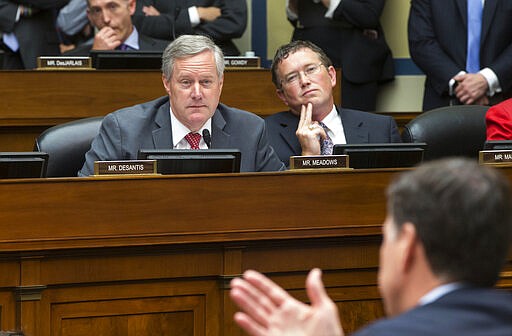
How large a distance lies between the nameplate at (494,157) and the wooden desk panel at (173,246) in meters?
0.46

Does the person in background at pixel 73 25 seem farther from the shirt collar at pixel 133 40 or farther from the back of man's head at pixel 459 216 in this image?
the back of man's head at pixel 459 216

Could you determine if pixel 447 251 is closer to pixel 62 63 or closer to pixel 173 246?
pixel 173 246

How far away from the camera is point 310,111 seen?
15.5ft

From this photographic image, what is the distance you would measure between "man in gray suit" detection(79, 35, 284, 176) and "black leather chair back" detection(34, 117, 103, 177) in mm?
187

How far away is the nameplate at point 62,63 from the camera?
5.39 meters

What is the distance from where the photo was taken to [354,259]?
350cm

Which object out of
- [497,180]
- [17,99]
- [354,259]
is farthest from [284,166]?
[497,180]

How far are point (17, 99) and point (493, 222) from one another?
13.3 ft

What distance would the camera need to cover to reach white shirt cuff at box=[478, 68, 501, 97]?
598 cm

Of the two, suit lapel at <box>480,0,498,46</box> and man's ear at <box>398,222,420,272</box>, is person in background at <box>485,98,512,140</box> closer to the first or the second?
suit lapel at <box>480,0,498,46</box>

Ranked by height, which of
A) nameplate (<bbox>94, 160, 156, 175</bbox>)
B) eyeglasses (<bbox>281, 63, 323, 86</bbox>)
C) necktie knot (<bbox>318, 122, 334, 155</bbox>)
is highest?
eyeglasses (<bbox>281, 63, 323, 86</bbox>)

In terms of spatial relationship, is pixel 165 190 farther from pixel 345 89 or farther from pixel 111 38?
pixel 345 89

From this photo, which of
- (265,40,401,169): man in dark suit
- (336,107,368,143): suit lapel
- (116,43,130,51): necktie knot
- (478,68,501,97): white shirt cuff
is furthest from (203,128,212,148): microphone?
(478,68,501,97): white shirt cuff

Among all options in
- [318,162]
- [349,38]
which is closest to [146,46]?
[349,38]
